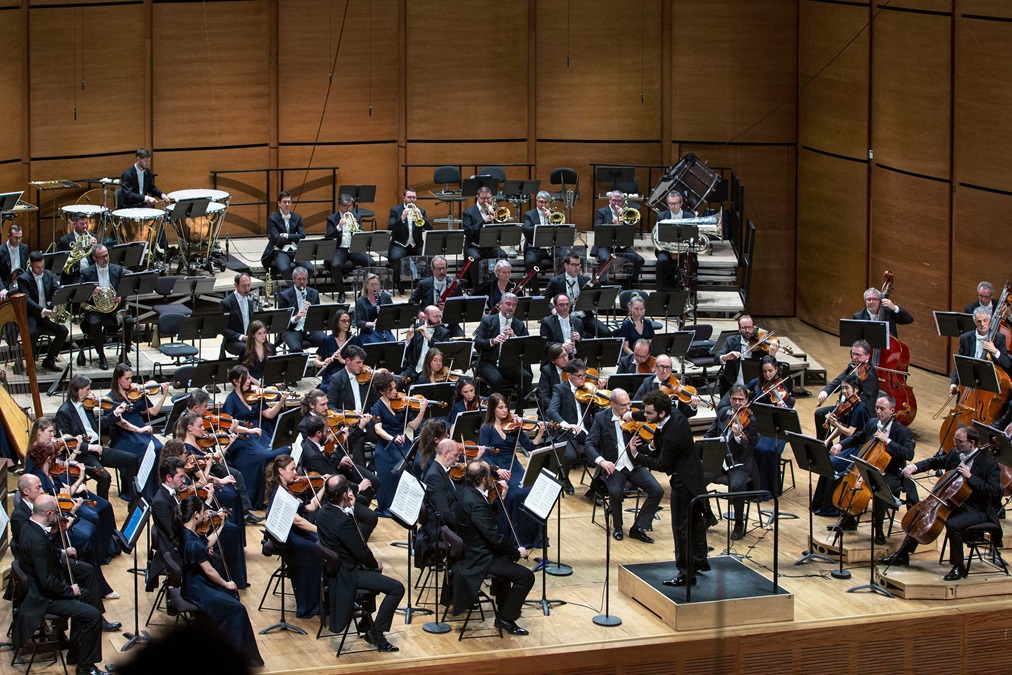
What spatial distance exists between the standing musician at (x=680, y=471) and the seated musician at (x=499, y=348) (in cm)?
329

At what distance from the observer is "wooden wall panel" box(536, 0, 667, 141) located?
1656cm

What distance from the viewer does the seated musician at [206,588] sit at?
24.2 feet

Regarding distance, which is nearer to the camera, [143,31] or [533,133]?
[143,31]

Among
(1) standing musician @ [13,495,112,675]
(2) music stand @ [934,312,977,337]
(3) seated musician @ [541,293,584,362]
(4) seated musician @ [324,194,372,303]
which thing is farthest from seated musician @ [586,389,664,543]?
(4) seated musician @ [324,194,372,303]

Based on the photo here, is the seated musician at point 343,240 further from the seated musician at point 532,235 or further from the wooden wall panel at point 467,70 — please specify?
the wooden wall panel at point 467,70

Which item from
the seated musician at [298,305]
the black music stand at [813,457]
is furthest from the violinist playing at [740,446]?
the seated musician at [298,305]

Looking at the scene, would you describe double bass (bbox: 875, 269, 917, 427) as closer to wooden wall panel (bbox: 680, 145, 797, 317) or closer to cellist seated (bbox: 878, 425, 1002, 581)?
cellist seated (bbox: 878, 425, 1002, 581)

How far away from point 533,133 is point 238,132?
361 cm

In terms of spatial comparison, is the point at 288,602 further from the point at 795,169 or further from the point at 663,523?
the point at 795,169

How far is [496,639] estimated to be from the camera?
7984mm

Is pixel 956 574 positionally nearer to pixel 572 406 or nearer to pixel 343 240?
pixel 572 406

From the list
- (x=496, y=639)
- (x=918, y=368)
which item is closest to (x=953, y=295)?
(x=918, y=368)

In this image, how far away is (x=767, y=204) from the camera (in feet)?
53.8

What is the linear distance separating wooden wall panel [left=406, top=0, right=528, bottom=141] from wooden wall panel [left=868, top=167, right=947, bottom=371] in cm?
467
